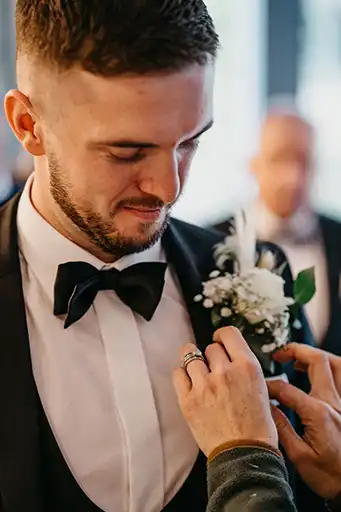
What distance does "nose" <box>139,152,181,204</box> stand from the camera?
1039mm

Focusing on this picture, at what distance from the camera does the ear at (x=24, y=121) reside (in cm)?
109

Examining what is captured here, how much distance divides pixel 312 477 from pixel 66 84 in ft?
2.50

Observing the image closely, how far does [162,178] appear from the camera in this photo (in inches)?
41.1

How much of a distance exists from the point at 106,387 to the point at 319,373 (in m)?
0.37

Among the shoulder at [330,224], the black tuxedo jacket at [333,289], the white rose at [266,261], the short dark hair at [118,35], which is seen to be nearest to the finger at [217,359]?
the white rose at [266,261]

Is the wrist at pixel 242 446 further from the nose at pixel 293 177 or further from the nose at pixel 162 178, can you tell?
the nose at pixel 293 177

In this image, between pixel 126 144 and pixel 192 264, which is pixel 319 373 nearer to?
pixel 192 264

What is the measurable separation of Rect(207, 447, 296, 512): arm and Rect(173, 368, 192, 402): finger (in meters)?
0.11

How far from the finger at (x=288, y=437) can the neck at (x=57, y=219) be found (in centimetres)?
39

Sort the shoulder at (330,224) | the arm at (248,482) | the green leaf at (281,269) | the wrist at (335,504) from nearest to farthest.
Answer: the arm at (248,482), the wrist at (335,504), the green leaf at (281,269), the shoulder at (330,224)

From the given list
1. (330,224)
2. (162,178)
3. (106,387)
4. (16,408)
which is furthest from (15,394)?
(330,224)

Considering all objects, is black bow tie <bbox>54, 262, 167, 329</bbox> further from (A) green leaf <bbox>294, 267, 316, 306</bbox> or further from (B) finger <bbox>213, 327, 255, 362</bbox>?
(A) green leaf <bbox>294, 267, 316, 306</bbox>

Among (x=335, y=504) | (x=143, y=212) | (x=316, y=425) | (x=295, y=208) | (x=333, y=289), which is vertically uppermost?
(x=143, y=212)

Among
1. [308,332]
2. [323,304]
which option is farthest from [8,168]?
[308,332]
